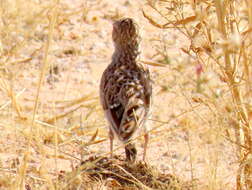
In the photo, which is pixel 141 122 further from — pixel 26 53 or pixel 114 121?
pixel 26 53

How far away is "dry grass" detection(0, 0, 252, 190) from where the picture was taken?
3707 mm

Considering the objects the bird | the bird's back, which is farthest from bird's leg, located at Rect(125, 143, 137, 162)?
the bird's back

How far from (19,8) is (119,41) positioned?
1.52m

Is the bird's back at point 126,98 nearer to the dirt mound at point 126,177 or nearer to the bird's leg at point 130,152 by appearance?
the bird's leg at point 130,152

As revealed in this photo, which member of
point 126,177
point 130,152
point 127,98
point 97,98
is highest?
point 97,98

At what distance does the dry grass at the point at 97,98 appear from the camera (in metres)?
3.71

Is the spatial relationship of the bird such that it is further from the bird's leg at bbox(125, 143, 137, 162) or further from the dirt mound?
the dirt mound

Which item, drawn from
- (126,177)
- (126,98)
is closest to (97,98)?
(126,98)

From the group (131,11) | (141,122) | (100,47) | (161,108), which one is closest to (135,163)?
(141,122)

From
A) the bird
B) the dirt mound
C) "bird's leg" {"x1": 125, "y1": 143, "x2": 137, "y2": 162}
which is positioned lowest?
the dirt mound

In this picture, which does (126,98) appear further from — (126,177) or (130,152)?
(126,177)

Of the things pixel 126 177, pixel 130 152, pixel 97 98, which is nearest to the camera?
pixel 126 177

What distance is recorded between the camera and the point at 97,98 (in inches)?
262

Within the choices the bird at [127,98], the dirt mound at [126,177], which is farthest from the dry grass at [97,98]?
the bird at [127,98]
